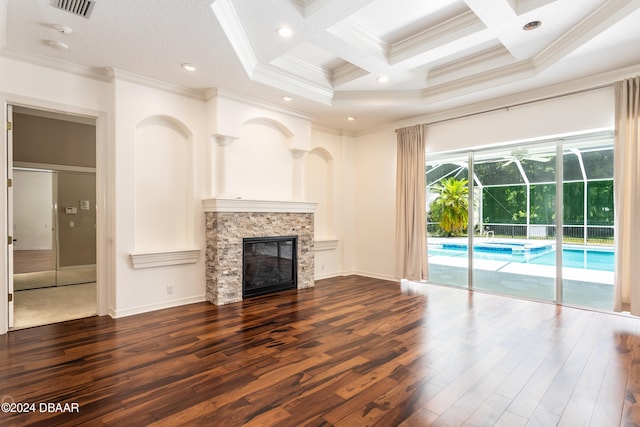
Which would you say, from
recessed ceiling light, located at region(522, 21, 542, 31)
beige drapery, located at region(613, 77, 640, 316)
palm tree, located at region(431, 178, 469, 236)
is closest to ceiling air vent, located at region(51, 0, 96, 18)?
recessed ceiling light, located at region(522, 21, 542, 31)

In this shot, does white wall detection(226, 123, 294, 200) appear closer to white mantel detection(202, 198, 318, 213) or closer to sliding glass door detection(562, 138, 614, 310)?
white mantel detection(202, 198, 318, 213)

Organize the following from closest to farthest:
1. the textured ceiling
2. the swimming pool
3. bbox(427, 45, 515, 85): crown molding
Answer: the textured ceiling < bbox(427, 45, 515, 85): crown molding < the swimming pool

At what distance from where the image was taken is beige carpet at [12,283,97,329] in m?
3.99

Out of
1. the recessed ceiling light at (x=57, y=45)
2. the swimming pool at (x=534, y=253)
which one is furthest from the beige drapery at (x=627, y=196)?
the recessed ceiling light at (x=57, y=45)

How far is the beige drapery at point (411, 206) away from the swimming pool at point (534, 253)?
0.37 metres

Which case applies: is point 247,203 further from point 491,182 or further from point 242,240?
point 491,182

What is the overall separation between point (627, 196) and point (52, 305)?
7.36m

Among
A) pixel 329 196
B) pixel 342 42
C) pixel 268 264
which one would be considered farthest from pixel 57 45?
pixel 329 196

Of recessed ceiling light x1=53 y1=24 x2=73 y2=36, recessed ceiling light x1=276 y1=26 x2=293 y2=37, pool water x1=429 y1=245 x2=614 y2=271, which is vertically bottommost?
pool water x1=429 y1=245 x2=614 y2=271

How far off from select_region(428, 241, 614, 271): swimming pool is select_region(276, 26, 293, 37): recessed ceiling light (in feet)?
13.6

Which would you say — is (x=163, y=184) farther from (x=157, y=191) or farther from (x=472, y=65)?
(x=472, y=65)

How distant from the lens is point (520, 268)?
16.9 feet

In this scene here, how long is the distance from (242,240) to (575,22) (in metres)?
4.54

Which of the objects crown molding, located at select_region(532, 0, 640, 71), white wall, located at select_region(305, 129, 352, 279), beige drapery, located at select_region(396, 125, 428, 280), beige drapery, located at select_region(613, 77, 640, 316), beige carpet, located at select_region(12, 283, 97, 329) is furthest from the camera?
white wall, located at select_region(305, 129, 352, 279)
